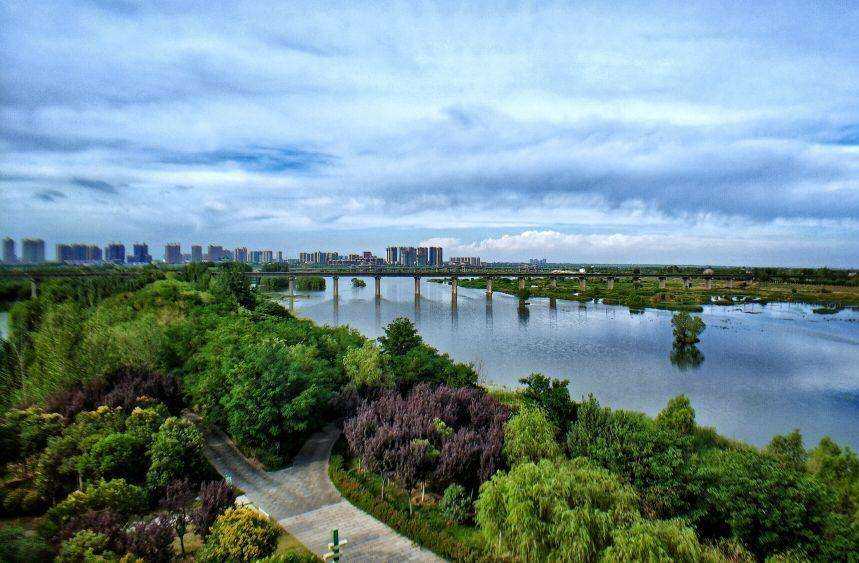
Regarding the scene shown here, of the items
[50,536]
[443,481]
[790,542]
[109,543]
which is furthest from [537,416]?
[50,536]

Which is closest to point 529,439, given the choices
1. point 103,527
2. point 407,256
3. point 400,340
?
point 103,527

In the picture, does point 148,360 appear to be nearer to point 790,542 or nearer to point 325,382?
point 325,382

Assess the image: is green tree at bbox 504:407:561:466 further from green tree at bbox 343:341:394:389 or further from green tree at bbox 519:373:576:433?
green tree at bbox 343:341:394:389

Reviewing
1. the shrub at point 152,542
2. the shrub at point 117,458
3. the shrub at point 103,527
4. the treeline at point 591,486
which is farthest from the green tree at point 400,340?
the shrub at point 103,527

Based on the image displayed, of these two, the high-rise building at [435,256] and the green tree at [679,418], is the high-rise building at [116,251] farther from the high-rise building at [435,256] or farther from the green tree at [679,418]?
the high-rise building at [435,256]

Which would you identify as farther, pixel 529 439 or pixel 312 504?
pixel 529 439

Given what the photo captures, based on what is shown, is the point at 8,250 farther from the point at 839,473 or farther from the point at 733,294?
the point at 733,294
